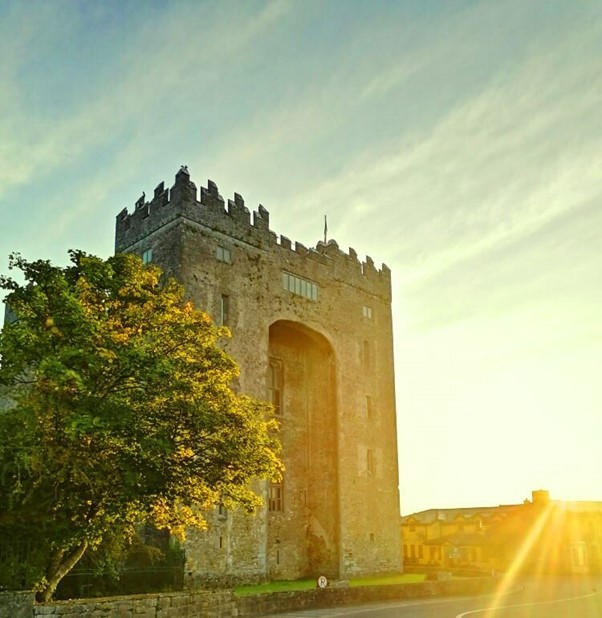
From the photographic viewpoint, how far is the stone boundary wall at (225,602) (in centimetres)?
1787


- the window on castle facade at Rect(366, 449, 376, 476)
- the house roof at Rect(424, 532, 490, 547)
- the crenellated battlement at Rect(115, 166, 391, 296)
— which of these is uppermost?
the crenellated battlement at Rect(115, 166, 391, 296)

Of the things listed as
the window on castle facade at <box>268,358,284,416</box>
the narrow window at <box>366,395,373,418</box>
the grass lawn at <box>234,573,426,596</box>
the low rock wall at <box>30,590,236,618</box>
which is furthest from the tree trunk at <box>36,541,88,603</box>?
the narrow window at <box>366,395,373,418</box>

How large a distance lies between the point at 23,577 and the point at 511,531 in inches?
2468

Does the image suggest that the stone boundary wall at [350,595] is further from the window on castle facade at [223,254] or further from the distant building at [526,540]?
the distant building at [526,540]

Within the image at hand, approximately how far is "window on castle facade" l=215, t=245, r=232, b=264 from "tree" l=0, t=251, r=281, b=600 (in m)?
14.7

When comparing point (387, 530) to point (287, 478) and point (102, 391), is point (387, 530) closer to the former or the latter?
point (287, 478)

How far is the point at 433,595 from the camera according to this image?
36031mm

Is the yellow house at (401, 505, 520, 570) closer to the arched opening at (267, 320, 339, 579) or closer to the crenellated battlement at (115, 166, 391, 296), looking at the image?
the arched opening at (267, 320, 339, 579)

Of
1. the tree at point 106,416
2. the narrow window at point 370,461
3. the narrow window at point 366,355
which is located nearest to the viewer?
the tree at point 106,416

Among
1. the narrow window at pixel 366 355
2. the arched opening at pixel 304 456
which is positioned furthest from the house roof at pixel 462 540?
the arched opening at pixel 304 456

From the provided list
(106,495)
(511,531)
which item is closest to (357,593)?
(106,495)

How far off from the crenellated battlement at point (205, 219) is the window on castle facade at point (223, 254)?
0.93 m

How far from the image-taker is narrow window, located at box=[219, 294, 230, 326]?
35562 mm

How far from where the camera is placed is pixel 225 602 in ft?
75.3
